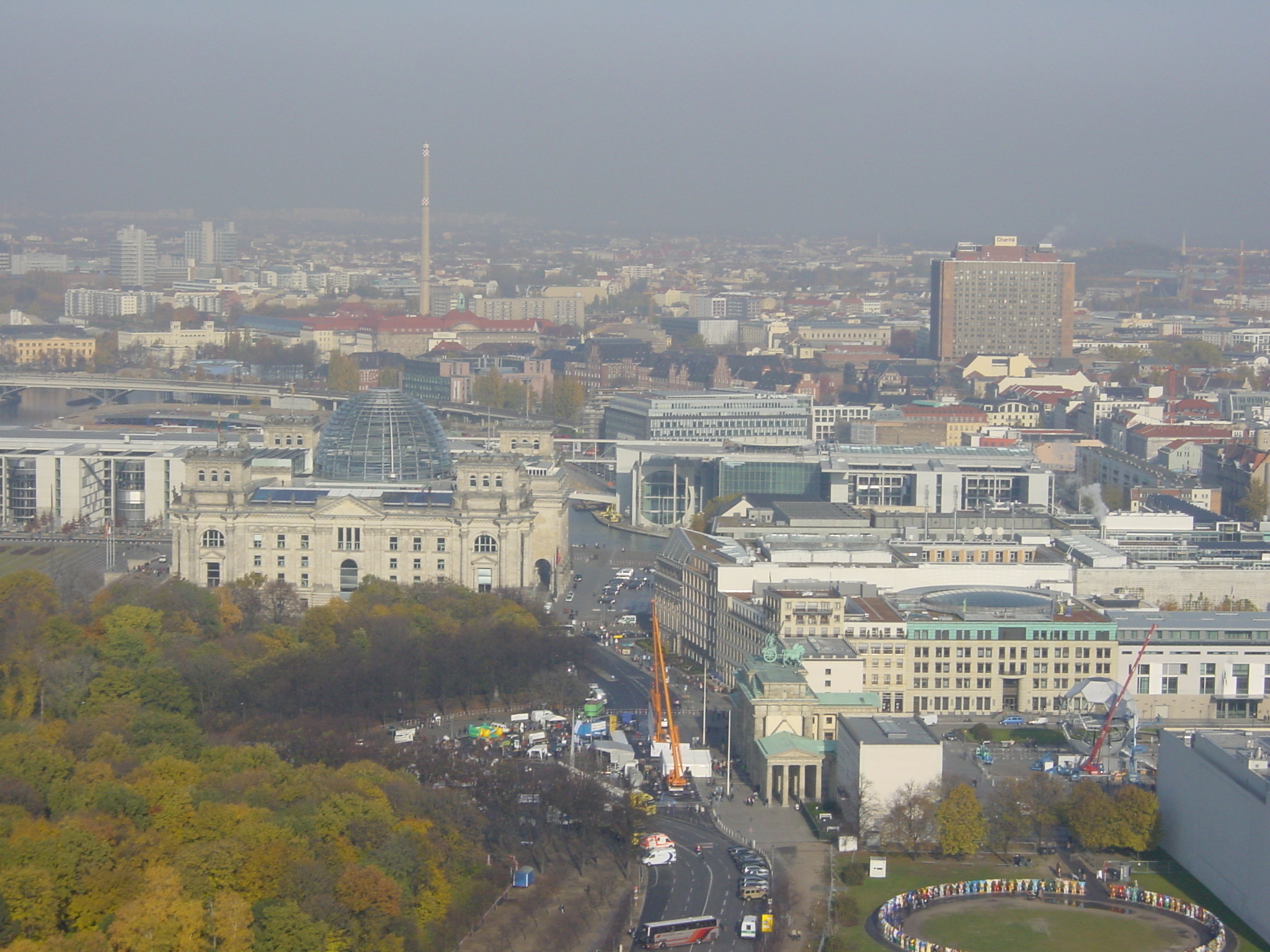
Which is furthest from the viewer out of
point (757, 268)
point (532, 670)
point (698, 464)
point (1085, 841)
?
point (757, 268)

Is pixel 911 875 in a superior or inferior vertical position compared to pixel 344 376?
inferior

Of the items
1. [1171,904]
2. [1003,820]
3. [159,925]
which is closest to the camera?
[159,925]

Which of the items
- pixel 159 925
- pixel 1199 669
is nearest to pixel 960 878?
pixel 1199 669

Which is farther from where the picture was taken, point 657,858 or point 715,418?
point 715,418

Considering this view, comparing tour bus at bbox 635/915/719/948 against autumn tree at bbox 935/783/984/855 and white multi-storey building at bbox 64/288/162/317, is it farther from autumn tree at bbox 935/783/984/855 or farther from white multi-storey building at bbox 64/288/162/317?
white multi-storey building at bbox 64/288/162/317

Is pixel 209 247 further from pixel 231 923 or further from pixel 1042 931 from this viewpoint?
pixel 231 923

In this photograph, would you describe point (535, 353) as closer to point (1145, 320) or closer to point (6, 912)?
point (1145, 320)

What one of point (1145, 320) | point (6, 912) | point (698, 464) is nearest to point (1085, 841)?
point (6, 912)
